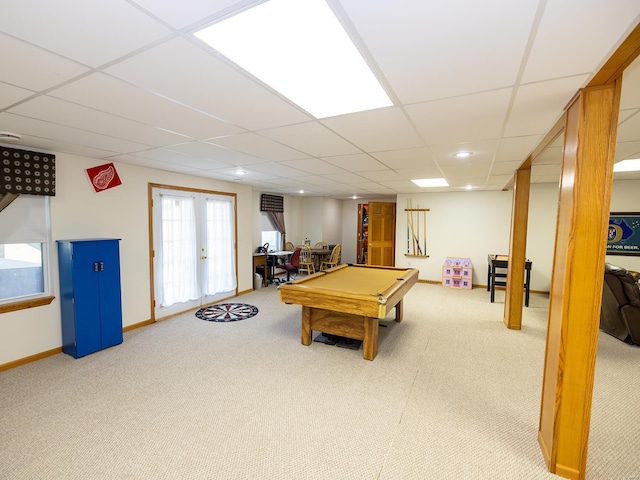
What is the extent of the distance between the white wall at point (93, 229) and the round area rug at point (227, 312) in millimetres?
824

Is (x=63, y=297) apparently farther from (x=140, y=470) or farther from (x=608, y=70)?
(x=608, y=70)

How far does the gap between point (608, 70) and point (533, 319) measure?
4257mm

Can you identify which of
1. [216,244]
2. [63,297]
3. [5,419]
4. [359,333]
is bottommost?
[5,419]

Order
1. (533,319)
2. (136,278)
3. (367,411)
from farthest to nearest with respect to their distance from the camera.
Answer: (533,319), (136,278), (367,411)

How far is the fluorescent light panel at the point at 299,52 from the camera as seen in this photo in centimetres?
111

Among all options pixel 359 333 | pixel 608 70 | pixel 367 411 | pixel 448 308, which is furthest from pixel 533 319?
pixel 608 70

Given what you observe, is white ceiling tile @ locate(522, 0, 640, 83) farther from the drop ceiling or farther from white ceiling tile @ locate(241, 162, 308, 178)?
white ceiling tile @ locate(241, 162, 308, 178)

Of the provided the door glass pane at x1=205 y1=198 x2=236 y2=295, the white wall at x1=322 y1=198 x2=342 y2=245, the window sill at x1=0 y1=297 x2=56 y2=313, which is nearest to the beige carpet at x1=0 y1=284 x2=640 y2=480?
the window sill at x1=0 y1=297 x2=56 y2=313

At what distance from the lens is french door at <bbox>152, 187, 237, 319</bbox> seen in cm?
450

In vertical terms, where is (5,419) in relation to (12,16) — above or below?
below

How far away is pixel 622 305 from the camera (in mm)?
3781

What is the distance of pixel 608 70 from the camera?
4.70 feet

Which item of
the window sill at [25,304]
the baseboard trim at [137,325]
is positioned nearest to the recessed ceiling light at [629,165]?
the baseboard trim at [137,325]

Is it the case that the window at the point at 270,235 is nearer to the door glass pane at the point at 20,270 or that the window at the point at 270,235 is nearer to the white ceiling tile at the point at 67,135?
the white ceiling tile at the point at 67,135
